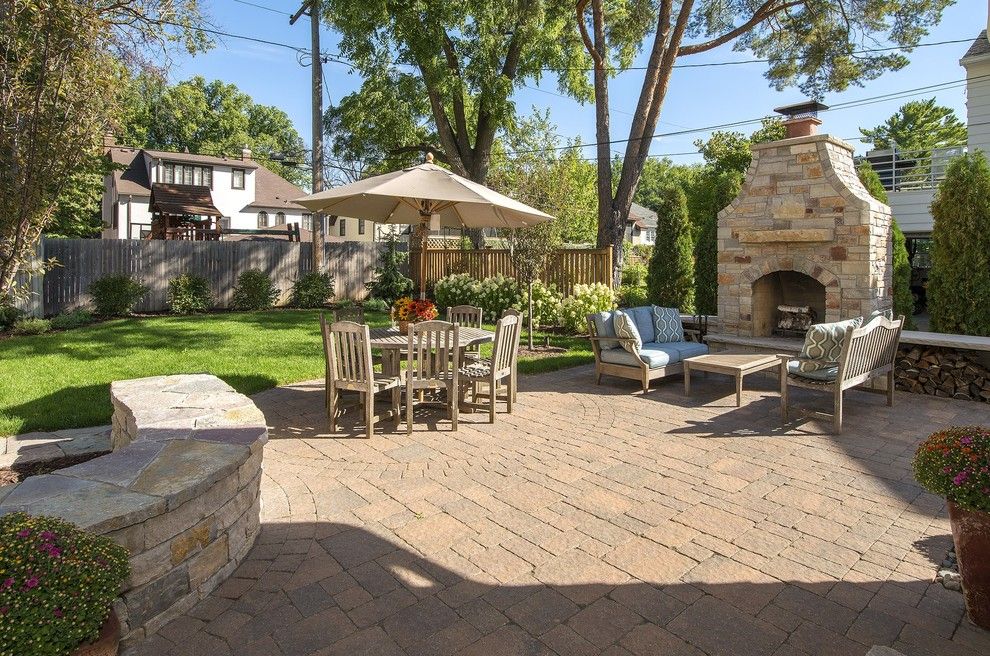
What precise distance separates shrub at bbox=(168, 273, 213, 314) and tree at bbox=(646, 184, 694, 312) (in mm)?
10091

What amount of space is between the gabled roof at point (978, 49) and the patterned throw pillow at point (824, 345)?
34.4 ft

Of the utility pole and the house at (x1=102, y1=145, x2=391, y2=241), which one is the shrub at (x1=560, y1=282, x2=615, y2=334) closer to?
the utility pole

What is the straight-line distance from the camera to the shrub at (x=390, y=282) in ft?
50.9

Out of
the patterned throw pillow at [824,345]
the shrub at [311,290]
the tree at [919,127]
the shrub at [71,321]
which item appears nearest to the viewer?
the patterned throw pillow at [824,345]

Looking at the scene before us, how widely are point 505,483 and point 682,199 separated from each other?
8.91 m

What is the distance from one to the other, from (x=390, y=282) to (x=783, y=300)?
969cm

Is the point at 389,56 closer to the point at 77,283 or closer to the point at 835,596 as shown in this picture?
the point at 77,283

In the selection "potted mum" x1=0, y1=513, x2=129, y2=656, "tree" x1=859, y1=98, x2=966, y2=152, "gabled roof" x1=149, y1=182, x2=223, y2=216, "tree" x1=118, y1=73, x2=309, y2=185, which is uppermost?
"tree" x1=118, y1=73, x2=309, y2=185

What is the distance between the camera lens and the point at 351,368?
210 inches


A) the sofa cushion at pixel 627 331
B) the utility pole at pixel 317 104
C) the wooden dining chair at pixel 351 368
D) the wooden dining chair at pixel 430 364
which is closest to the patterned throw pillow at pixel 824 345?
the sofa cushion at pixel 627 331

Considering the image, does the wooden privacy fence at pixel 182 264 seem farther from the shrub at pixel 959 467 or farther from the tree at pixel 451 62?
the shrub at pixel 959 467

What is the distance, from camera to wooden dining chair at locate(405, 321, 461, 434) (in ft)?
17.4

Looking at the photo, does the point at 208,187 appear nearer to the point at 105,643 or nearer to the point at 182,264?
the point at 182,264

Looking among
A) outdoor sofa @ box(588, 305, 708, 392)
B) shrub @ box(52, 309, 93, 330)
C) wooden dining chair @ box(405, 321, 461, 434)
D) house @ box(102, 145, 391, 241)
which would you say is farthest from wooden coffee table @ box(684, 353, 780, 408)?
house @ box(102, 145, 391, 241)
